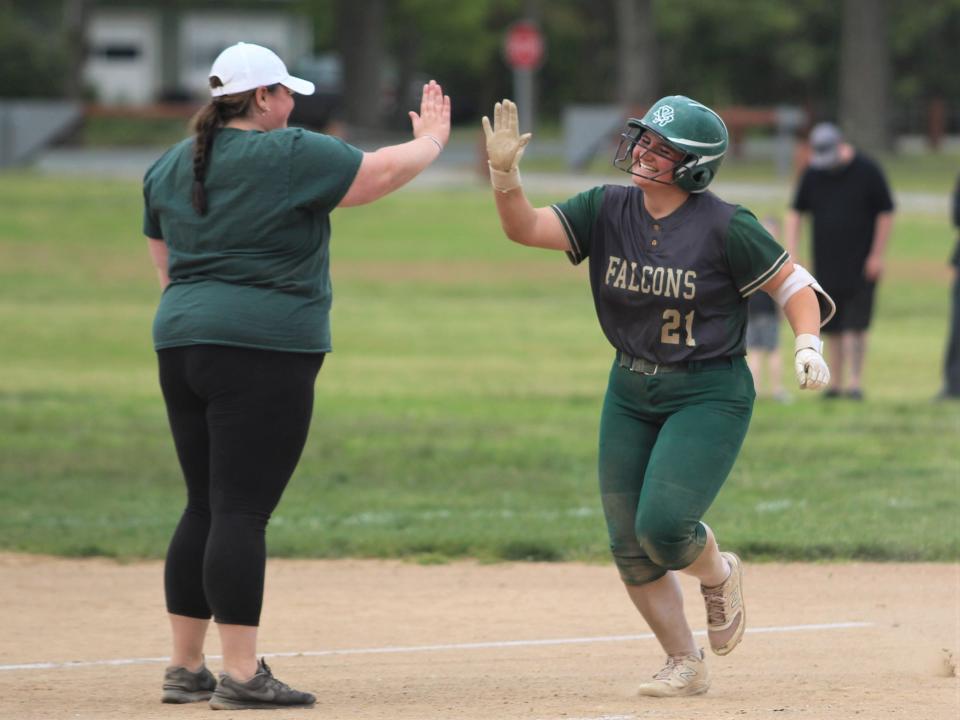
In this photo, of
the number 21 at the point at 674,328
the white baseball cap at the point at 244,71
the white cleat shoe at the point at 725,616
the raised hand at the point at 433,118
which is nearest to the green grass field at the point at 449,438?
the white cleat shoe at the point at 725,616

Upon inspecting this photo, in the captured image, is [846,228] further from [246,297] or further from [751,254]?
[246,297]

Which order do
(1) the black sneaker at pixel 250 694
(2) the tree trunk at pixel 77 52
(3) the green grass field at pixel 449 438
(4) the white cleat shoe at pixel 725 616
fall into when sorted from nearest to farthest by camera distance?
(1) the black sneaker at pixel 250 694 → (4) the white cleat shoe at pixel 725 616 → (3) the green grass field at pixel 449 438 → (2) the tree trunk at pixel 77 52

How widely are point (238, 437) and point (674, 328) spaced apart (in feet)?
4.56

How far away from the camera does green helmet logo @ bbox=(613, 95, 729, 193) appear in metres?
5.38

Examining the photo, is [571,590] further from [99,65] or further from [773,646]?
[99,65]

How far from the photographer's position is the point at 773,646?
6.43 metres

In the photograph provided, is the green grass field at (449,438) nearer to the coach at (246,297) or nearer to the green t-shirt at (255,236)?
the coach at (246,297)

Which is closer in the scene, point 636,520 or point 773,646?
point 636,520

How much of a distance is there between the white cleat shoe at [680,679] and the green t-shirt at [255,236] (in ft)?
5.05

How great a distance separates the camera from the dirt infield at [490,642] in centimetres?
532

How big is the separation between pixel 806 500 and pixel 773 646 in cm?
315

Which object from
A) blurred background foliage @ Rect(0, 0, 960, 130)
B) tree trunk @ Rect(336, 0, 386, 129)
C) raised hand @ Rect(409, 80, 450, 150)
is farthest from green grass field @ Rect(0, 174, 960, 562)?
blurred background foliage @ Rect(0, 0, 960, 130)

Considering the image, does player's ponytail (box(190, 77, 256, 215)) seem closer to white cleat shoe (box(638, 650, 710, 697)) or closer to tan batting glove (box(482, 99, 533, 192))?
tan batting glove (box(482, 99, 533, 192))

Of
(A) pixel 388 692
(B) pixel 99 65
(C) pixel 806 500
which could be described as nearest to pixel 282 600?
(A) pixel 388 692
